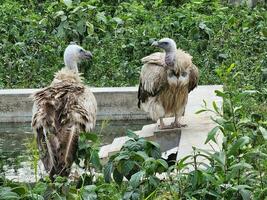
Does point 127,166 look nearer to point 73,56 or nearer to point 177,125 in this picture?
point 177,125

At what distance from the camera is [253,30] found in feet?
51.2

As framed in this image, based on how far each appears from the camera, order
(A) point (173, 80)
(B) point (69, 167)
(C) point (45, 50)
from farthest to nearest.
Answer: (C) point (45, 50) < (A) point (173, 80) < (B) point (69, 167)

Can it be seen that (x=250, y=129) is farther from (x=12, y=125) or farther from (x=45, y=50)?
(x=45, y=50)

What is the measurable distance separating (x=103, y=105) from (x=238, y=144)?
19.3 ft

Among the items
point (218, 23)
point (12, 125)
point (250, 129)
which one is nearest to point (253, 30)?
point (218, 23)

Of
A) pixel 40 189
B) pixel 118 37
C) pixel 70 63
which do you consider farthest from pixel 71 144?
pixel 118 37

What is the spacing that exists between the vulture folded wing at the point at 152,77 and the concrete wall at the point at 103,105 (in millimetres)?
1382

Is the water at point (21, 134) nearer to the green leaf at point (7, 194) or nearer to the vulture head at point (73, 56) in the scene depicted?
the vulture head at point (73, 56)

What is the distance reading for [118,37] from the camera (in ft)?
49.9

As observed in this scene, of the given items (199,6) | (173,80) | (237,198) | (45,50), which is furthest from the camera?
(199,6)

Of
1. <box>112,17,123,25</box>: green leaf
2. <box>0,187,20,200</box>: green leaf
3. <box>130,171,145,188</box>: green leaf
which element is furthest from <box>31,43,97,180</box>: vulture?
<box>112,17,123,25</box>: green leaf

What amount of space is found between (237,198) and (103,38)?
9.28 m

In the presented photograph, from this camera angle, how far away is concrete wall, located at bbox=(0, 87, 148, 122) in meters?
12.0

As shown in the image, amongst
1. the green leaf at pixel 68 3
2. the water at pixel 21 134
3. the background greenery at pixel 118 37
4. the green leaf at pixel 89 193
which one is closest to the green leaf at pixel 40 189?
the green leaf at pixel 89 193
